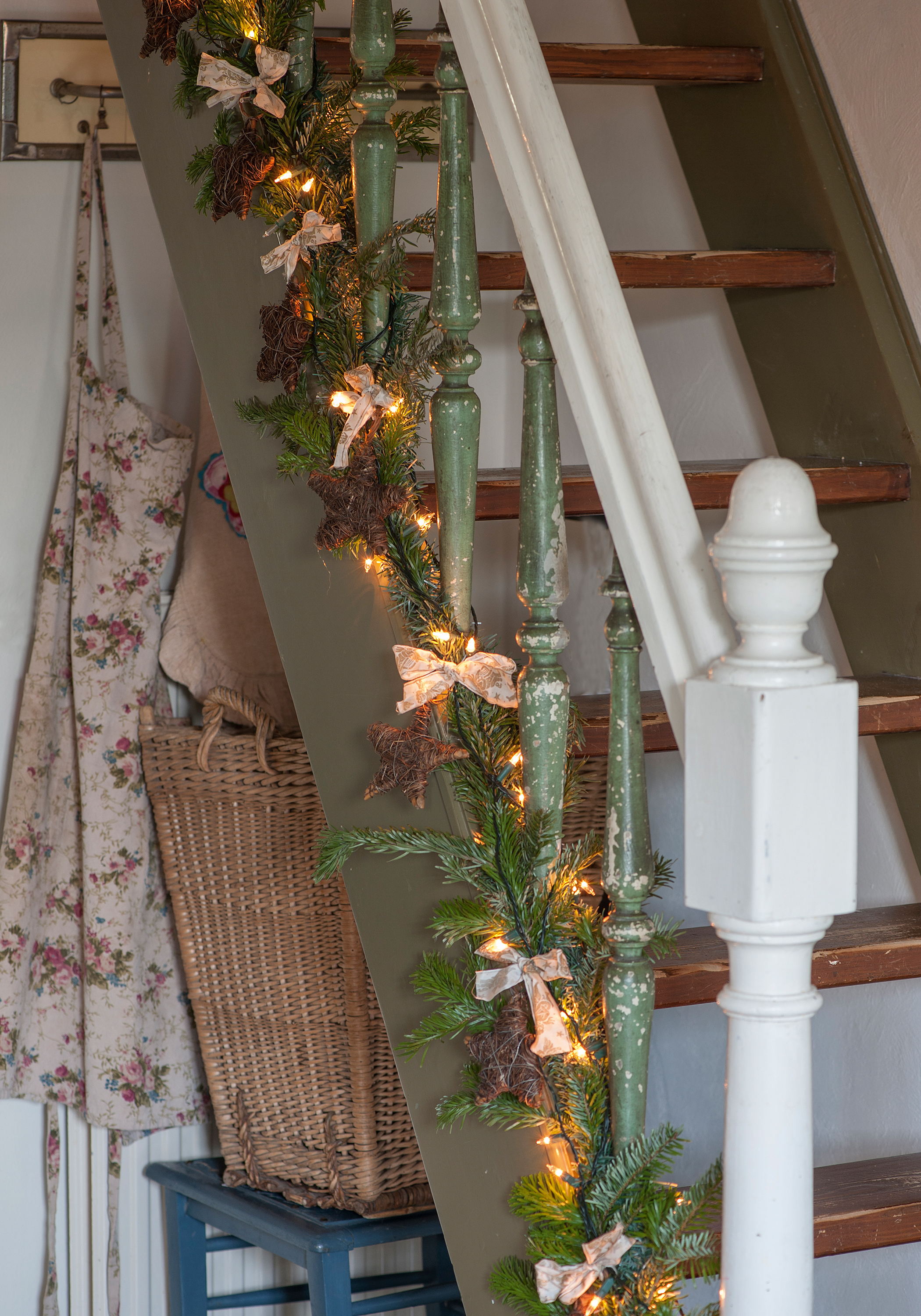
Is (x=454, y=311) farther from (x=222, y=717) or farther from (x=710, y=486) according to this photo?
(x=222, y=717)

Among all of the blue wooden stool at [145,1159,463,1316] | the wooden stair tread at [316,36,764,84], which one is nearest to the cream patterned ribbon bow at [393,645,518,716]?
the wooden stair tread at [316,36,764,84]

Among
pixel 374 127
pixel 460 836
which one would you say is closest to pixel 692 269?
pixel 374 127

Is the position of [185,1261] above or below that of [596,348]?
below

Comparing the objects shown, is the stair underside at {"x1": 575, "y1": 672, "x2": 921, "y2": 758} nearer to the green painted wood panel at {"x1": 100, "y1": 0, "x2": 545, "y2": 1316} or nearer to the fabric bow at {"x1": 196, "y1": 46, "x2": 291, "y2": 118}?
the green painted wood panel at {"x1": 100, "y1": 0, "x2": 545, "y2": 1316}

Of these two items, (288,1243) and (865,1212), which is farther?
(288,1243)

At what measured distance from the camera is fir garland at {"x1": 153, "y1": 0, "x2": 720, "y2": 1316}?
93 centimetres

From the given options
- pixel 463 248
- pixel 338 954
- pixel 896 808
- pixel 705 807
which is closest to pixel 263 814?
pixel 338 954

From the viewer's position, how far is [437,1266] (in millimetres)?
2107

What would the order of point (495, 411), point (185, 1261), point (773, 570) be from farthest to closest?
point (495, 411), point (185, 1261), point (773, 570)

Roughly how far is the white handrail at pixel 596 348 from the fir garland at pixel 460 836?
168 millimetres

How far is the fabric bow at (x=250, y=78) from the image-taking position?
118 centimetres

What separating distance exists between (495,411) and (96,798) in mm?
1001

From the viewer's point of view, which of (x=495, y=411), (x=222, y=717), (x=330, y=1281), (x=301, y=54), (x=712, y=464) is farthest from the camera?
(x=495, y=411)

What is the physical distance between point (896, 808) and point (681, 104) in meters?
0.93
